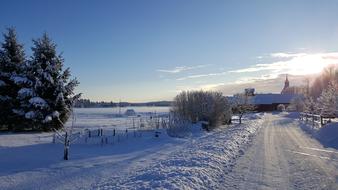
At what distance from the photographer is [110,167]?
524 inches

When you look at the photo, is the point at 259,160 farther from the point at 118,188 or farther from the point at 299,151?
the point at 118,188

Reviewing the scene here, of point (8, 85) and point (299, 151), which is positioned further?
point (8, 85)

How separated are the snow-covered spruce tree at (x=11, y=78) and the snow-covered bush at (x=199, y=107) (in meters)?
15.5

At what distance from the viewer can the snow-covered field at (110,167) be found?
1029cm

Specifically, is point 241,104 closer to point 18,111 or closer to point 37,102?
point 37,102

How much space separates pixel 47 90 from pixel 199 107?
16.0m

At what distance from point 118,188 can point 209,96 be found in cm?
3226

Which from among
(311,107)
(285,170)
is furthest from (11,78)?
(311,107)

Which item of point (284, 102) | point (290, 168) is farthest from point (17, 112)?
point (284, 102)

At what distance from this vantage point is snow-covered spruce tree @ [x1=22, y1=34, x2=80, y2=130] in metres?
28.3

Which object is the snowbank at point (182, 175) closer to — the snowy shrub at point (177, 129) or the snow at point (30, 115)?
the snowy shrub at point (177, 129)

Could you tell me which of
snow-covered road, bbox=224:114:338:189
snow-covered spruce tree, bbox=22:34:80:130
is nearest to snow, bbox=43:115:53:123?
snow-covered spruce tree, bbox=22:34:80:130

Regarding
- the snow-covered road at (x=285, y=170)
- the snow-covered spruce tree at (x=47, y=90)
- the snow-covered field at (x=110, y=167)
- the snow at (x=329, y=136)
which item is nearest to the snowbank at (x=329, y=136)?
the snow at (x=329, y=136)

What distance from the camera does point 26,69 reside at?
29438 mm
